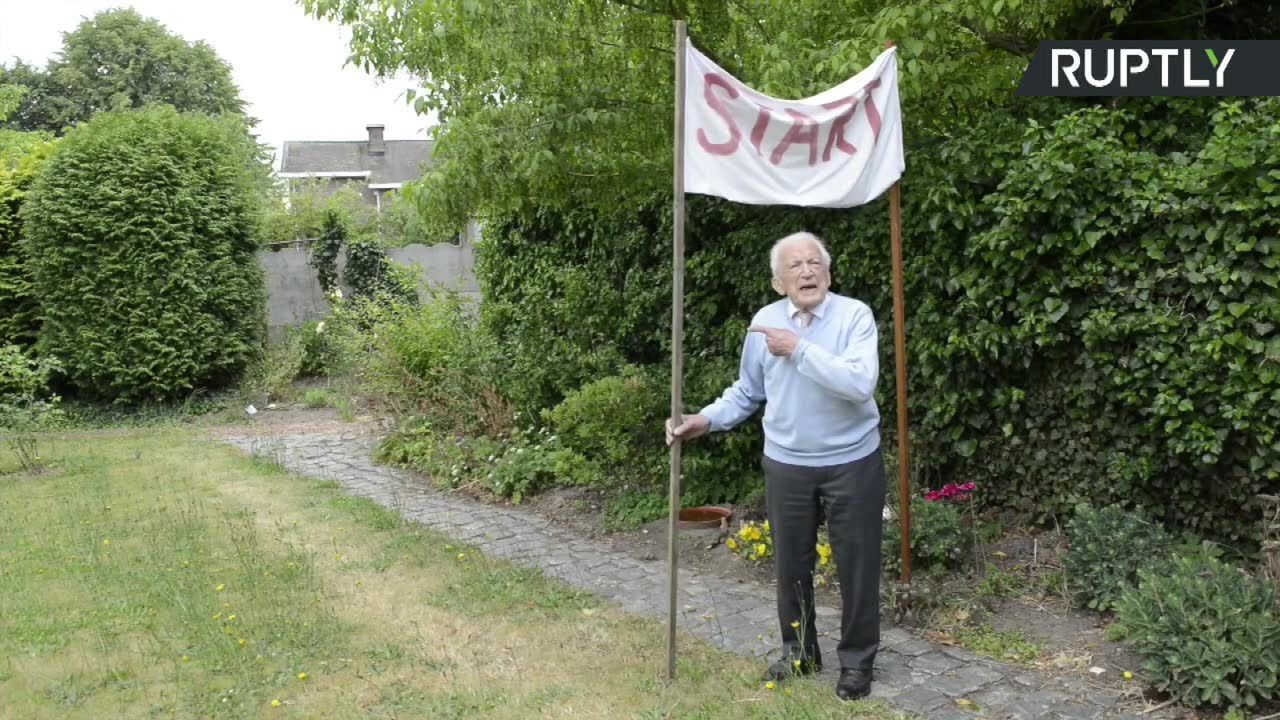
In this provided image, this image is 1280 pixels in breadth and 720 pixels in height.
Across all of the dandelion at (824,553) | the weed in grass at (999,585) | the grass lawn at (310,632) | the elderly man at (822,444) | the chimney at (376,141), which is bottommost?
the grass lawn at (310,632)

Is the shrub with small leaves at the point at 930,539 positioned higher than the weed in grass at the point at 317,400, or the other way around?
the shrub with small leaves at the point at 930,539

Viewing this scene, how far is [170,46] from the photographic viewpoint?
125 feet

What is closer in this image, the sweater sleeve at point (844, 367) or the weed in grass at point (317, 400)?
the sweater sleeve at point (844, 367)

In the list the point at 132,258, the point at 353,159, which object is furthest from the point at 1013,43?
the point at 353,159

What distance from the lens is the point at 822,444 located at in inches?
149

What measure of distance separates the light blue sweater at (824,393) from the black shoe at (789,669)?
0.87 metres

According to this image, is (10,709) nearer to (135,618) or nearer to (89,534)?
(135,618)

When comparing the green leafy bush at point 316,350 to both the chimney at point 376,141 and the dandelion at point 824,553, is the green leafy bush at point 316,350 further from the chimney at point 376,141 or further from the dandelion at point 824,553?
the chimney at point 376,141

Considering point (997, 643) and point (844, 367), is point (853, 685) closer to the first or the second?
point (997, 643)

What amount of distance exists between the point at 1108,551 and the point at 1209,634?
0.92m

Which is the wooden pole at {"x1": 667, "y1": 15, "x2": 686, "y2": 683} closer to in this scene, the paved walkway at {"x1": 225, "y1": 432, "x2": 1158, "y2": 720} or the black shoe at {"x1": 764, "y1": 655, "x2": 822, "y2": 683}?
the black shoe at {"x1": 764, "y1": 655, "x2": 822, "y2": 683}

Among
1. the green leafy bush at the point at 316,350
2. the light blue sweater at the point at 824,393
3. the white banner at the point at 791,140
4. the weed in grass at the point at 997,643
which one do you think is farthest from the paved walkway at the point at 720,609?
the green leafy bush at the point at 316,350

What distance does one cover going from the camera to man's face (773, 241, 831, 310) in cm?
380

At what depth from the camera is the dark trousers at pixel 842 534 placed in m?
3.79
